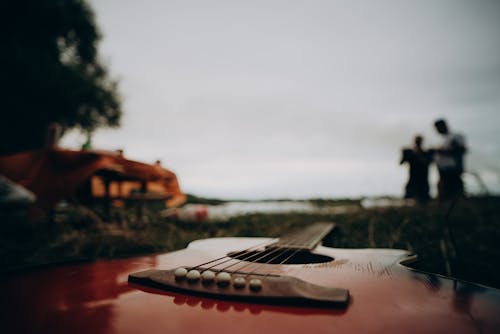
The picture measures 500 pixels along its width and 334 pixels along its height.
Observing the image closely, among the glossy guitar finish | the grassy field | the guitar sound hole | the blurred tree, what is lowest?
the grassy field

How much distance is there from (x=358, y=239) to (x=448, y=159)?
3815 mm

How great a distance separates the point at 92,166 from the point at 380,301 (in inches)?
104

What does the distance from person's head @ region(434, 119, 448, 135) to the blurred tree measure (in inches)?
395

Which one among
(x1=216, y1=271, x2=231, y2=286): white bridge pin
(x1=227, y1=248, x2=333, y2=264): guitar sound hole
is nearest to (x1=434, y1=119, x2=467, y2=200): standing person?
(x1=227, y1=248, x2=333, y2=264): guitar sound hole

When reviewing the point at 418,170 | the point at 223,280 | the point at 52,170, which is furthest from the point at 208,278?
the point at 418,170

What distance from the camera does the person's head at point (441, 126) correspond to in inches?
187

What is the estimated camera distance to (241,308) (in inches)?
23.0

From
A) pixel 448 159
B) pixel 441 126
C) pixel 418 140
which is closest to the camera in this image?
pixel 441 126

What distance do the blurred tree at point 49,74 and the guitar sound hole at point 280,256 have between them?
373 inches

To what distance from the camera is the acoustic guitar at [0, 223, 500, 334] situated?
1.68 ft

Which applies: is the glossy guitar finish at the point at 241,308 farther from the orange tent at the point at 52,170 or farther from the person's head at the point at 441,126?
the person's head at the point at 441,126

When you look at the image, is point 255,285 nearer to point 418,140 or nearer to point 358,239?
point 358,239

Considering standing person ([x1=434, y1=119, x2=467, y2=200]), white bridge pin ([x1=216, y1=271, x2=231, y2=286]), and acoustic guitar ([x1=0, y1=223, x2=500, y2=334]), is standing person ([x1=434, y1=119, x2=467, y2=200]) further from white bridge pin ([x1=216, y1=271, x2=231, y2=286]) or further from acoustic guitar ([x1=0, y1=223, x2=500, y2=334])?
white bridge pin ([x1=216, y1=271, x2=231, y2=286])

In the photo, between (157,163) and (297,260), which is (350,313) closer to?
(297,260)
